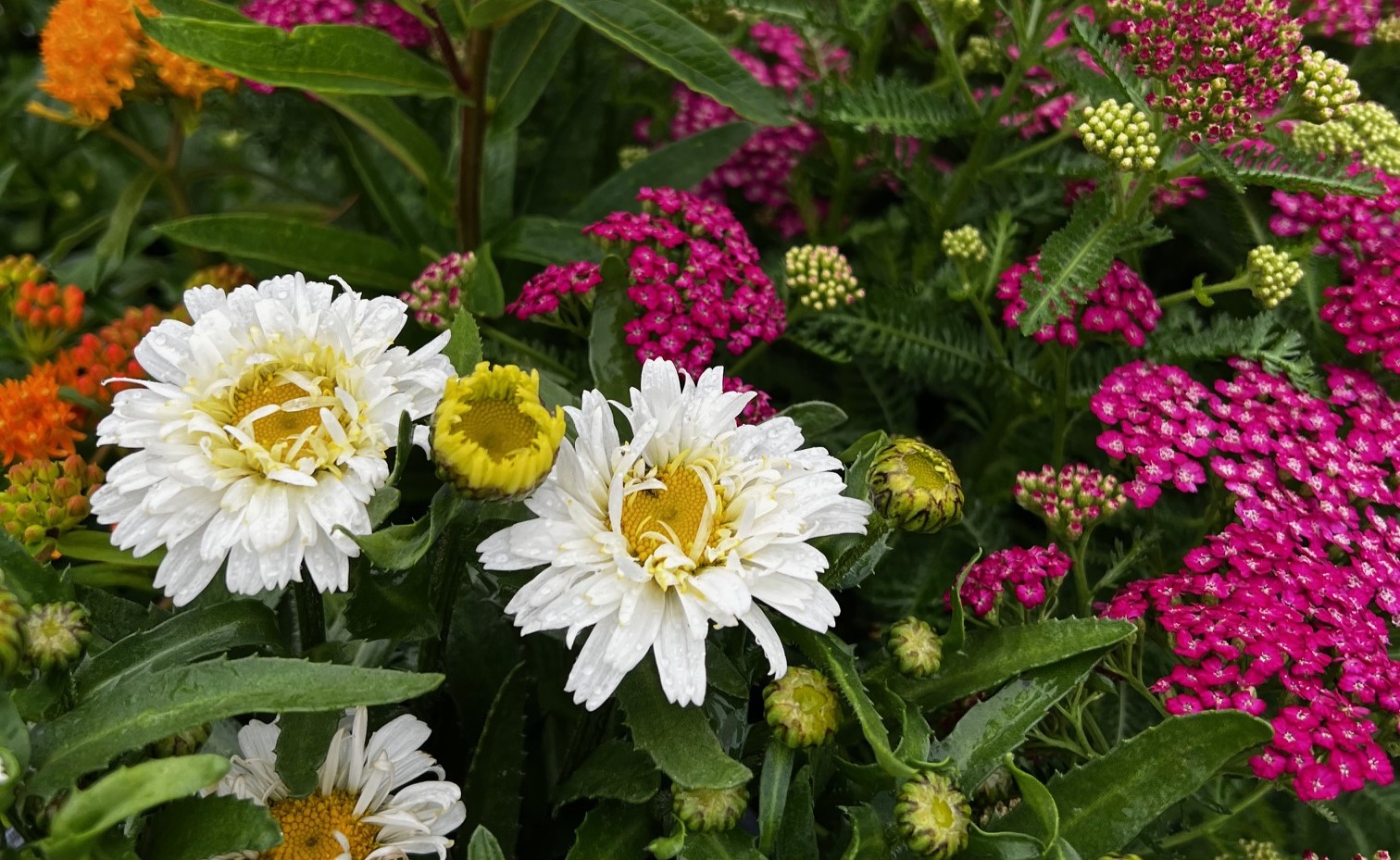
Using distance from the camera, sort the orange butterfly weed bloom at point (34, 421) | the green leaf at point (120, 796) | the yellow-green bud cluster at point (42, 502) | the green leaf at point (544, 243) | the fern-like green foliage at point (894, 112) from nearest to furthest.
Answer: the green leaf at point (120, 796)
the yellow-green bud cluster at point (42, 502)
the orange butterfly weed bloom at point (34, 421)
the fern-like green foliage at point (894, 112)
the green leaf at point (544, 243)

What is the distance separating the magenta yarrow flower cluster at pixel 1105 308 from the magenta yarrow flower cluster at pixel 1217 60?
17 cm

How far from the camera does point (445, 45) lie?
3.72 feet

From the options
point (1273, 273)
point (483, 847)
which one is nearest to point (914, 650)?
point (483, 847)

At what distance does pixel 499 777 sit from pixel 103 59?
0.95 meters

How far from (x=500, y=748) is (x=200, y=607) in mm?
275

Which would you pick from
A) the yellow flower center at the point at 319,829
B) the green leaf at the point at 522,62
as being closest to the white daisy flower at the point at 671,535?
the yellow flower center at the point at 319,829

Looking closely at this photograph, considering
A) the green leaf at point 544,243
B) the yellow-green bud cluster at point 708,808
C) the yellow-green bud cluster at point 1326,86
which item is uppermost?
the yellow-green bud cluster at point 1326,86

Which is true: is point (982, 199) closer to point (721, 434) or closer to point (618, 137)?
point (618, 137)

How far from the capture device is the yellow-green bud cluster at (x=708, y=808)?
0.74m

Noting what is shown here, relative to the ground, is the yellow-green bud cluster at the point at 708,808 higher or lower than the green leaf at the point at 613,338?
lower

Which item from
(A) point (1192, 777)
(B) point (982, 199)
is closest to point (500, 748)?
(A) point (1192, 777)

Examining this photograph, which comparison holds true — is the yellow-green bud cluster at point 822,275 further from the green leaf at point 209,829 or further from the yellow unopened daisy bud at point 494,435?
the green leaf at point 209,829

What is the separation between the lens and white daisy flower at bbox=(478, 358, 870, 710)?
0.70m

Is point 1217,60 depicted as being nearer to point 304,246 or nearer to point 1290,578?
point 1290,578
